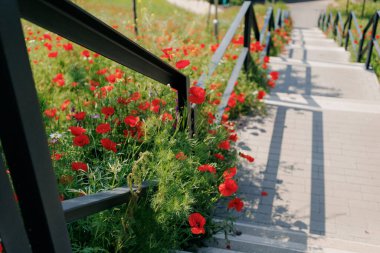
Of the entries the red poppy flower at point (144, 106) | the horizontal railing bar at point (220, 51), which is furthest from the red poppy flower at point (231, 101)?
the red poppy flower at point (144, 106)

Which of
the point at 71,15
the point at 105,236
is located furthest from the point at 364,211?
the point at 71,15

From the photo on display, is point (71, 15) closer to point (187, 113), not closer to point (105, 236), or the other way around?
point (105, 236)

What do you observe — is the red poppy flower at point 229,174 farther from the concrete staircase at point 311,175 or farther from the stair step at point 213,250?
the stair step at point 213,250

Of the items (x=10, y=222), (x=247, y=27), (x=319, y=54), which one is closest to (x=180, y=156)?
(x=10, y=222)

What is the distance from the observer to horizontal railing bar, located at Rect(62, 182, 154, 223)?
142 cm

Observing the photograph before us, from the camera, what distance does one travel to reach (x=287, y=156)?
3766mm

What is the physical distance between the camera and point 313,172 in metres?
3.50

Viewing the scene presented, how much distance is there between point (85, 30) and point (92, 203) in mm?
625

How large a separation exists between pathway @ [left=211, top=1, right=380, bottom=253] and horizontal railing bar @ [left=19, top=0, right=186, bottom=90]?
4.51 feet

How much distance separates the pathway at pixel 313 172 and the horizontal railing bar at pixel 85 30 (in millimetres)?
1373

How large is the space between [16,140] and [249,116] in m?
3.63

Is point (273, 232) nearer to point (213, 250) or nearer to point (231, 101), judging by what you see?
point (213, 250)

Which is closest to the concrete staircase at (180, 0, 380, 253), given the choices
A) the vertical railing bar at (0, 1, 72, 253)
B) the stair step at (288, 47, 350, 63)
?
the vertical railing bar at (0, 1, 72, 253)

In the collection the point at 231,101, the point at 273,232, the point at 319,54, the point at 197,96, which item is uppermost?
the point at 197,96
